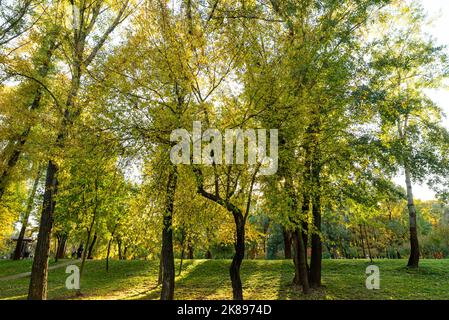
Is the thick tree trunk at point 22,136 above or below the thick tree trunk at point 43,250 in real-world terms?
above

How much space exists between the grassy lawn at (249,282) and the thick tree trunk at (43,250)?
3272 mm

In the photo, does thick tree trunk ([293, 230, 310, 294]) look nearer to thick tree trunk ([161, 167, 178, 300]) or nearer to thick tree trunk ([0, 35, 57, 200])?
thick tree trunk ([161, 167, 178, 300])

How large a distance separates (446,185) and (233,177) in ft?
35.1

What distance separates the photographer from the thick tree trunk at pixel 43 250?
10.6 metres

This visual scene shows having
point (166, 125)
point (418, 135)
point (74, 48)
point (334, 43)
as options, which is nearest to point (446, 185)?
point (418, 135)

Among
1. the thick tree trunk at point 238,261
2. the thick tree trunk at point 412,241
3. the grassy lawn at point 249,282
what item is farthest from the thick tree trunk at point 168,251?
the thick tree trunk at point 412,241

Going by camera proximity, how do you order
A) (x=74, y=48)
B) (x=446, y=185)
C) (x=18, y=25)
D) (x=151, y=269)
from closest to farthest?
(x=74, y=48) → (x=18, y=25) → (x=446, y=185) → (x=151, y=269)

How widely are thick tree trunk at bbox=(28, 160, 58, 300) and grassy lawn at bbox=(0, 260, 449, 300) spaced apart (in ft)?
10.7

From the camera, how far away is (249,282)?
50.4 ft

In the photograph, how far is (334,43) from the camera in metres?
10.7

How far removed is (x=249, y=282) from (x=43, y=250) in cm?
950

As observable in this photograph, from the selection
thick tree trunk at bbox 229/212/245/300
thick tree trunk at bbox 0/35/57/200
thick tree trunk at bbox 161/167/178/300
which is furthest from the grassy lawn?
thick tree trunk at bbox 0/35/57/200

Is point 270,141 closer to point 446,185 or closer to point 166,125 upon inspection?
point 166,125

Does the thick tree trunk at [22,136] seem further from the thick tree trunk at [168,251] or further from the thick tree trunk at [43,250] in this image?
the thick tree trunk at [168,251]
